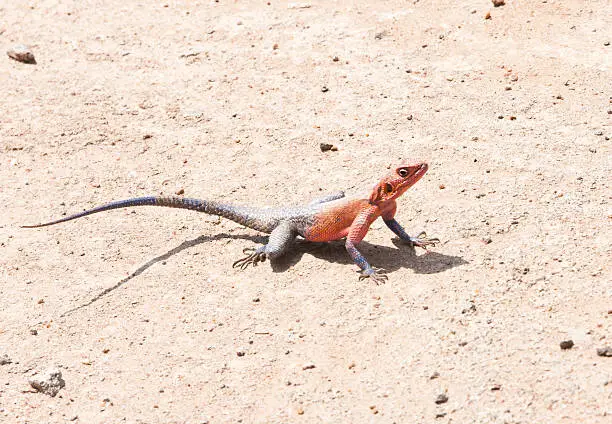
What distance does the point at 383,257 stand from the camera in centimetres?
781

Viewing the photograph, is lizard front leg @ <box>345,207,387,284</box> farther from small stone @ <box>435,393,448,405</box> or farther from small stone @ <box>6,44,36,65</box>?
small stone @ <box>6,44,36,65</box>

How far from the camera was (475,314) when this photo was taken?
6.73 m

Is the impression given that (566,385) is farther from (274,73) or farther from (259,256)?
(274,73)

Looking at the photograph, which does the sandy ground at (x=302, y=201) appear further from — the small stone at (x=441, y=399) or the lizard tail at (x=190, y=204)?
the lizard tail at (x=190, y=204)

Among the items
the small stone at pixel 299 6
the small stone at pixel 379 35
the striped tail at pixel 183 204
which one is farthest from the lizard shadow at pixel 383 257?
the small stone at pixel 299 6

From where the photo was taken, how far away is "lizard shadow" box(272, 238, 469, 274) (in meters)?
7.46

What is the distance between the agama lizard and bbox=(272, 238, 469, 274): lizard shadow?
0.14 metres

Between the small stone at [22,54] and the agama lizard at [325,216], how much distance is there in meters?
4.58

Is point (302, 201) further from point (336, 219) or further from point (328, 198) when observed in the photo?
point (336, 219)

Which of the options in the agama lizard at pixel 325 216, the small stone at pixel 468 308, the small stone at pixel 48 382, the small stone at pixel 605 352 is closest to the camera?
the small stone at pixel 605 352

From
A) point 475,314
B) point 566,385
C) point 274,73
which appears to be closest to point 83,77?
point 274,73

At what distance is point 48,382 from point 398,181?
10.7 ft

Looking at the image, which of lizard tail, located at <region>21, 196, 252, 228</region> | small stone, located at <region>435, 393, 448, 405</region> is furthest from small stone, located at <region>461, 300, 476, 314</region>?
lizard tail, located at <region>21, 196, 252, 228</region>

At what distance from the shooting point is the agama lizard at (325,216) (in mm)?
7344
